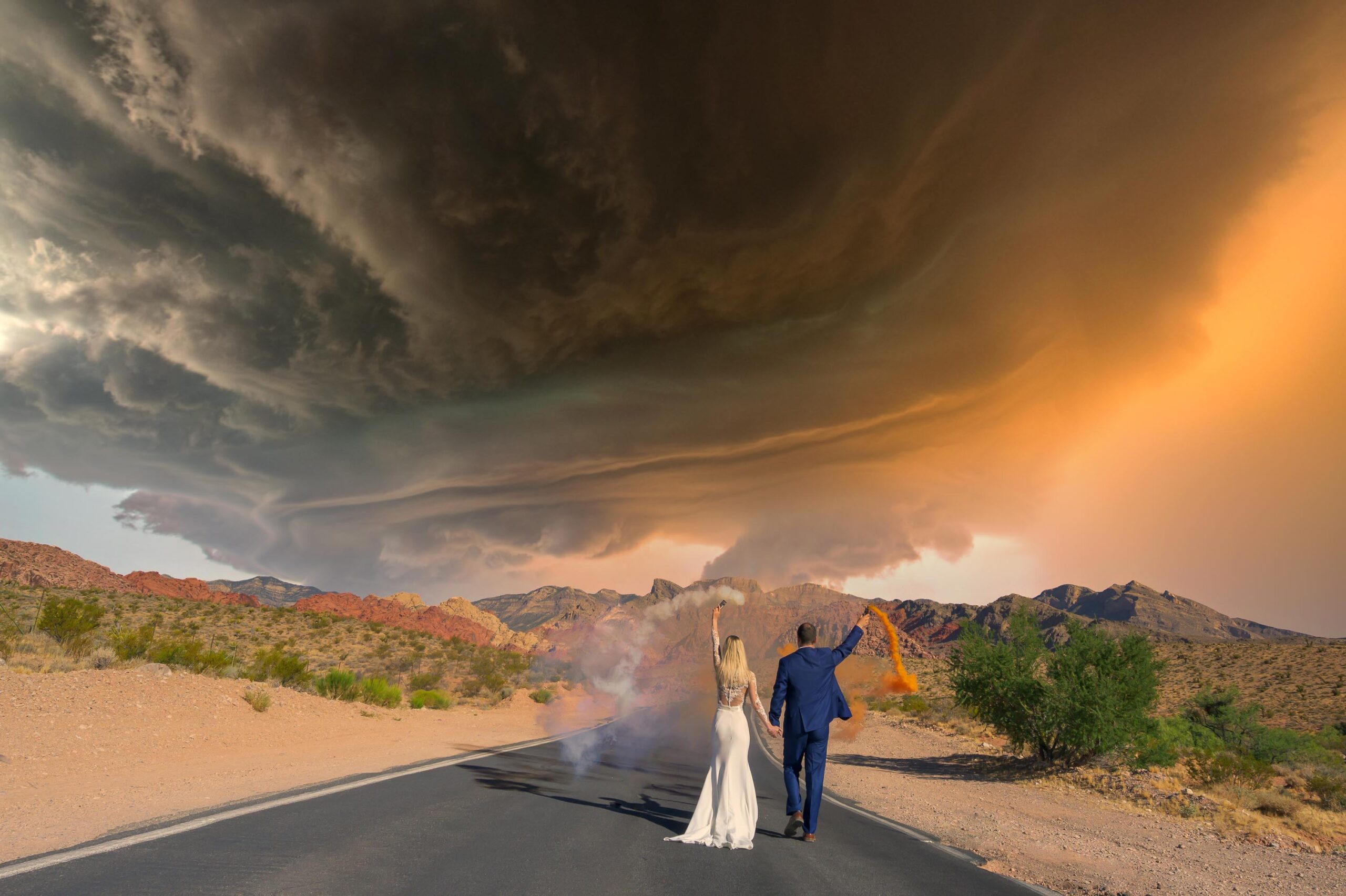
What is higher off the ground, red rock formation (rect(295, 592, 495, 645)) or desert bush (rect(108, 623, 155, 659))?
red rock formation (rect(295, 592, 495, 645))

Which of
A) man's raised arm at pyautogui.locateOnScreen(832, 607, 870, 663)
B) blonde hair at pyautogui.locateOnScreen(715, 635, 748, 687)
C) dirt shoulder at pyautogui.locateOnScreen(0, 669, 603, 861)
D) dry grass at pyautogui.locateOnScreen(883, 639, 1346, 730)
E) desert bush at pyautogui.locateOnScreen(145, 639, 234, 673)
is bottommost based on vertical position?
dirt shoulder at pyautogui.locateOnScreen(0, 669, 603, 861)

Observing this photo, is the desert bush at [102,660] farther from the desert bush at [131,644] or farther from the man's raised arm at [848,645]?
the man's raised arm at [848,645]

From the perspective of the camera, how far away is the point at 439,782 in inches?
424

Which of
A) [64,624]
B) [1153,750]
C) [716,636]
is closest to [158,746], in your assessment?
[64,624]

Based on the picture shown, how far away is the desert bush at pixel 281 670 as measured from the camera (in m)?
24.9

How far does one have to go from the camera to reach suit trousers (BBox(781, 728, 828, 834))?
8.33 m

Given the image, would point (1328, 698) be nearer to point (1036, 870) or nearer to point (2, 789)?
point (1036, 870)

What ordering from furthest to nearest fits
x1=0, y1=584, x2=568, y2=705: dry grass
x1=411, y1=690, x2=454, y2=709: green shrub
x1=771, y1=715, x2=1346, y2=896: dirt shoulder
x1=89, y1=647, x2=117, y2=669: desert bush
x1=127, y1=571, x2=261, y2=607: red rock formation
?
x1=127, y1=571, x2=261, y2=607: red rock formation
x1=0, y1=584, x2=568, y2=705: dry grass
x1=411, y1=690, x2=454, y2=709: green shrub
x1=89, y1=647, x2=117, y2=669: desert bush
x1=771, y1=715, x2=1346, y2=896: dirt shoulder

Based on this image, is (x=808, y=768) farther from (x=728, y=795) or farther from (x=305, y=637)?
(x=305, y=637)

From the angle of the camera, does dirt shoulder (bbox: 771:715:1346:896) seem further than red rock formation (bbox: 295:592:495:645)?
No

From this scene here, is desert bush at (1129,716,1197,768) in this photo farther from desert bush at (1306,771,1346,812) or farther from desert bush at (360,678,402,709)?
desert bush at (360,678,402,709)

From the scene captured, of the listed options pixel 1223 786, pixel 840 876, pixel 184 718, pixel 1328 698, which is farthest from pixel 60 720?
pixel 1328 698

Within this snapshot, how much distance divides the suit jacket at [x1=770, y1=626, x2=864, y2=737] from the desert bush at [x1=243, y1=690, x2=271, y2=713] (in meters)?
16.4

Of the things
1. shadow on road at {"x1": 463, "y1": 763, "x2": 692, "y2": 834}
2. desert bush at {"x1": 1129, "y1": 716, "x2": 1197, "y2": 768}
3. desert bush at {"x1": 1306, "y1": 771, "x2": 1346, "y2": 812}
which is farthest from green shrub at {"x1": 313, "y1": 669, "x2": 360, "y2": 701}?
desert bush at {"x1": 1306, "y1": 771, "x2": 1346, "y2": 812}
